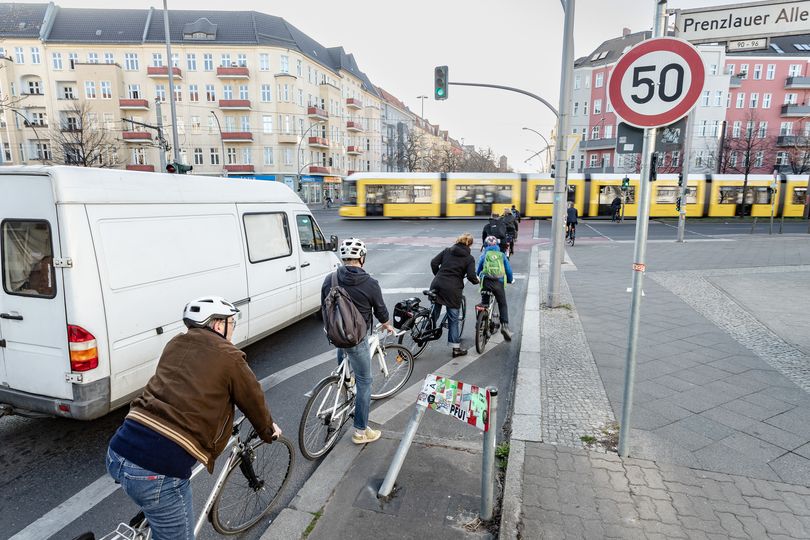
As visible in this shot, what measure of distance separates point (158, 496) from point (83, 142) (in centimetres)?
4311

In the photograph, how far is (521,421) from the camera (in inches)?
167

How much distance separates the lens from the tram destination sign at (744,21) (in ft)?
11.6

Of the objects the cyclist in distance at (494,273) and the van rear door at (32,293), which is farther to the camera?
the cyclist in distance at (494,273)

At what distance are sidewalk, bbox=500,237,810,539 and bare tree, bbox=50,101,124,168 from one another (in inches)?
1304

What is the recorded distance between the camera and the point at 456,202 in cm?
3192

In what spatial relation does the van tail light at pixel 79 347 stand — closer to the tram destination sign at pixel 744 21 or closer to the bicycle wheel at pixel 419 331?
the bicycle wheel at pixel 419 331

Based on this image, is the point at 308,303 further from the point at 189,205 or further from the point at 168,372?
the point at 168,372

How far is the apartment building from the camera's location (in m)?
48.6

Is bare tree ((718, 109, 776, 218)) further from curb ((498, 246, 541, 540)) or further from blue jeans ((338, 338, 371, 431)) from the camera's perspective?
blue jeans ((338, 338, 371, 431))

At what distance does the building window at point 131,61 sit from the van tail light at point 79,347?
56.8m

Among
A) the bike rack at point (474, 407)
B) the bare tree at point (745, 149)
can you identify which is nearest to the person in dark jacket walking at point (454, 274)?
the bike rack at point (474, 407)

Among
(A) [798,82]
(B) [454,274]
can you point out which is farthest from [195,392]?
(A) [798,82]

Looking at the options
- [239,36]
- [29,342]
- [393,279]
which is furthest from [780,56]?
[29,342]

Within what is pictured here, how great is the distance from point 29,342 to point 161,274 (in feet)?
3.65
